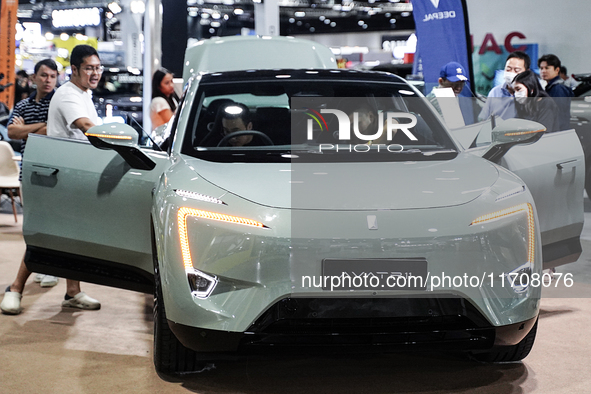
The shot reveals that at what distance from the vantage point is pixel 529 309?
2.85 meters

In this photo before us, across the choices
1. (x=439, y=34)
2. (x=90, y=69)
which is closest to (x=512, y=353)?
(x=90, y=69)

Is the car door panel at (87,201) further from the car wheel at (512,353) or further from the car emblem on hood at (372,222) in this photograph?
the car wheel at (512,353)

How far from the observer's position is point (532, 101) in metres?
5.72

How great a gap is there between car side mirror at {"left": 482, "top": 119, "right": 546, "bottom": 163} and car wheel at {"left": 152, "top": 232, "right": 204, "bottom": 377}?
5.88ft

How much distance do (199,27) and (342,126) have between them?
149 ft

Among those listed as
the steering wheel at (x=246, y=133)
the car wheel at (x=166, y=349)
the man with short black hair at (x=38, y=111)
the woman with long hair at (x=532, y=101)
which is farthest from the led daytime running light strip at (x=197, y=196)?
the woman with long hair at (x=532, y=101)

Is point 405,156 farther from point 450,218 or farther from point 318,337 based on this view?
point 318,337

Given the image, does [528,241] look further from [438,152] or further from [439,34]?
[439,34]

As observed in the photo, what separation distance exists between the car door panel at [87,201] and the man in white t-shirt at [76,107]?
764 millimetres

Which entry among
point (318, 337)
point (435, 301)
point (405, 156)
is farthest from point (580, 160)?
point (318, 337)

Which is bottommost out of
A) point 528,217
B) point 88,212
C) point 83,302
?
point 83,302

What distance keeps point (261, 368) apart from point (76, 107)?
2303mm

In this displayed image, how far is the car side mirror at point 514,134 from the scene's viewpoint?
3486 mm

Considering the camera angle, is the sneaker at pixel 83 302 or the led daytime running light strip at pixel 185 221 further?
the sneaker at pixel 83 302
